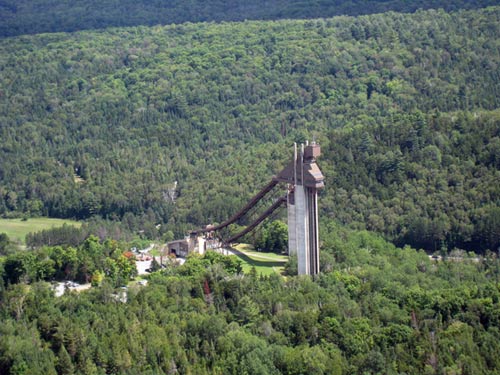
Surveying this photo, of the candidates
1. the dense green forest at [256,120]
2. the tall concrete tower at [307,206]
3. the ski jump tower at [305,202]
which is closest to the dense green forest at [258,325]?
the tall concrete tower at [307,206]

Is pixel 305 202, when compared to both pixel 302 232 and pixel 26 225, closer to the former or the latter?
pixel 302 232

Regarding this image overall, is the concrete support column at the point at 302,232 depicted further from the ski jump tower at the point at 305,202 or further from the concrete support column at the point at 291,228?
the concrete support column at the point at 291,228

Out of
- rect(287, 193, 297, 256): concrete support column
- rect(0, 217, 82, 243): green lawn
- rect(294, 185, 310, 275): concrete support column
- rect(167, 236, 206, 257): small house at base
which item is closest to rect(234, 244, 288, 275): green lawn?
rect(287, 193, 297, 256): concrete support column

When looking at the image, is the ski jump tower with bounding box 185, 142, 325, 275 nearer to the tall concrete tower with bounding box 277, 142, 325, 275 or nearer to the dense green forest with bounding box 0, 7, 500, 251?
the tall concrete tower with bounding box 277, 142, 325, 275

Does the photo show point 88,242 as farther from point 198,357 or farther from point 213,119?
point 213,119

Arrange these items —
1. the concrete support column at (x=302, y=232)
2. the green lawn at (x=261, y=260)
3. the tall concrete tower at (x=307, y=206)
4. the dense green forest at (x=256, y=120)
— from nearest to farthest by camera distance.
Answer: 1. the tall concrete tower at (x=307, y=206)
2. the concrete support column at (x=302, y=232)
3. the green lawn at (x=261, y=260)
4. the dense green forest at (x=256, y=120)

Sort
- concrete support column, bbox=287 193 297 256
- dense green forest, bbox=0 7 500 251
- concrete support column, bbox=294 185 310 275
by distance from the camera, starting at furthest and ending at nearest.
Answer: dense green forest, bbox=0 7 500 251 → concrete support column, bbox=287 193 297 256 → concrete support column, bbox=294 185 310 275
